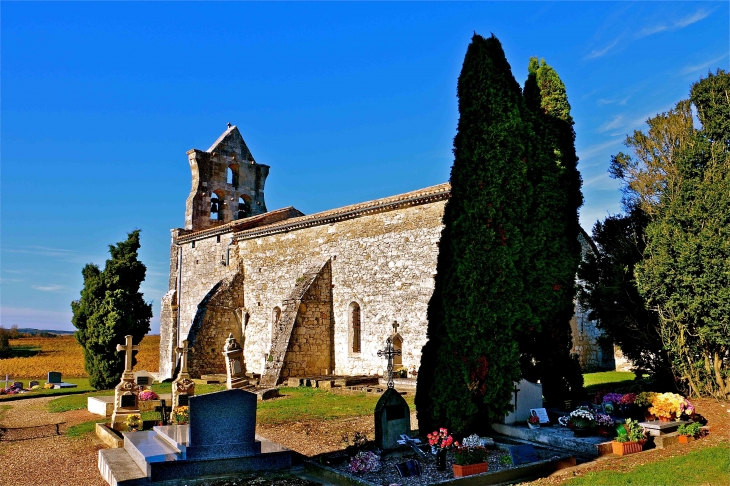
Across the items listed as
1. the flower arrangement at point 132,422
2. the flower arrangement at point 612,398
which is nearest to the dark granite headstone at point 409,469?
the flower arrangement at point 612,398

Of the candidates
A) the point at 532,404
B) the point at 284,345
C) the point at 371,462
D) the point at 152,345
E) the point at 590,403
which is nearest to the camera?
the point at 371,462

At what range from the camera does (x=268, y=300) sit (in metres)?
24.4

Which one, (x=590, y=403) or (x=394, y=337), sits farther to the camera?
(x=394, y=337)

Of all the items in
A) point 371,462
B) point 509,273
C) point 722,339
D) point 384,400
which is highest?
point 509,273

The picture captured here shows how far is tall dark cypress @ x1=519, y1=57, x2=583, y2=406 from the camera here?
11.5 m

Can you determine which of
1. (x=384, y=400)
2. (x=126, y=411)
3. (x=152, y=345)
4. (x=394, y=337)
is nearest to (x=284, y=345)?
(x=394, y=337)

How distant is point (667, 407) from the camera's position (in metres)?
10.0

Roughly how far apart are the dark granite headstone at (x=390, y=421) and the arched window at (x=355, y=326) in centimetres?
1113

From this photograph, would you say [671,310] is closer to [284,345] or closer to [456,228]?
[456,228]

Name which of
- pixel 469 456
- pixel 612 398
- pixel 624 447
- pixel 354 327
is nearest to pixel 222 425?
pixel 469 456

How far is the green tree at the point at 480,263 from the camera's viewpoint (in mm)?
10312

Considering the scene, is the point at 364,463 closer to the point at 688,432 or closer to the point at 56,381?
the point at 688,432

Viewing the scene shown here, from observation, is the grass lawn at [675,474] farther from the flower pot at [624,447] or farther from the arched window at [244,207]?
the arched window at [244,207]

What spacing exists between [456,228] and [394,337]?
8.80 m
